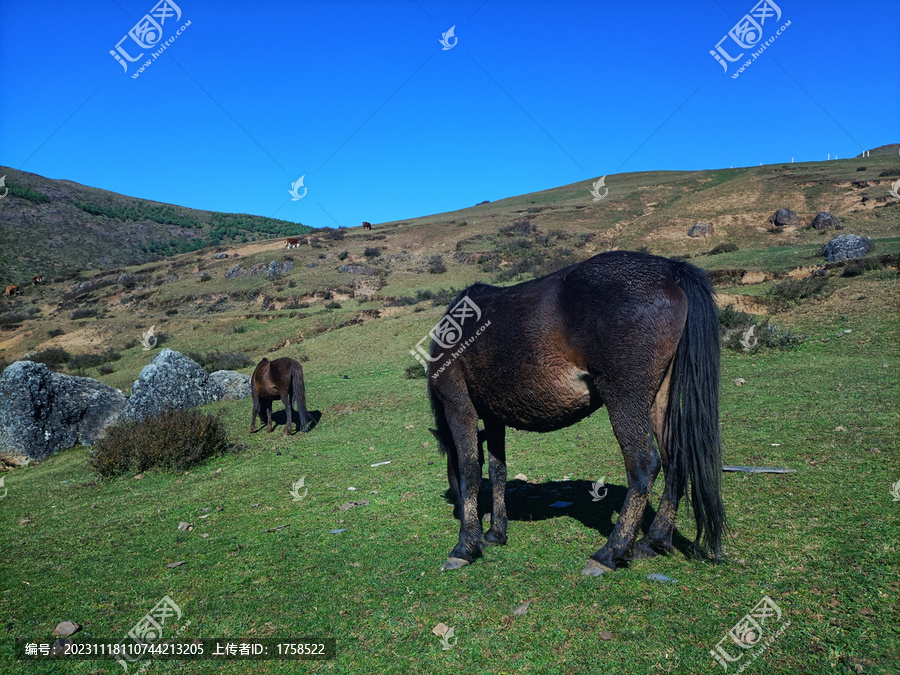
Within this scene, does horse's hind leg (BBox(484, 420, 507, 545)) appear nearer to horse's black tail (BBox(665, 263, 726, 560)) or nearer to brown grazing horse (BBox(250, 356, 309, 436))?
horse's black tail (BBox(665, 263, 726, 560))

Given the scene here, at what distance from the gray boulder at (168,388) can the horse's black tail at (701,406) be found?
13.5m

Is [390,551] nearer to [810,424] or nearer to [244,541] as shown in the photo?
[244,541]

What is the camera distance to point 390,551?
5633 millimetres

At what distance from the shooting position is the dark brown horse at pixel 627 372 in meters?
4.65

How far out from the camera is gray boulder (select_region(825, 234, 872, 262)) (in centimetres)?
2195

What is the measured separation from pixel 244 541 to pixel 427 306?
22.7m

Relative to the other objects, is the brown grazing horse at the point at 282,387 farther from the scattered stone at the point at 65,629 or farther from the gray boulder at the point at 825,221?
the gray boulder at the point at 825,221

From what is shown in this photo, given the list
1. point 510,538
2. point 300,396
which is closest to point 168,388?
point 300,396

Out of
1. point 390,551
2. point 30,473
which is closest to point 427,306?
point 30,473
